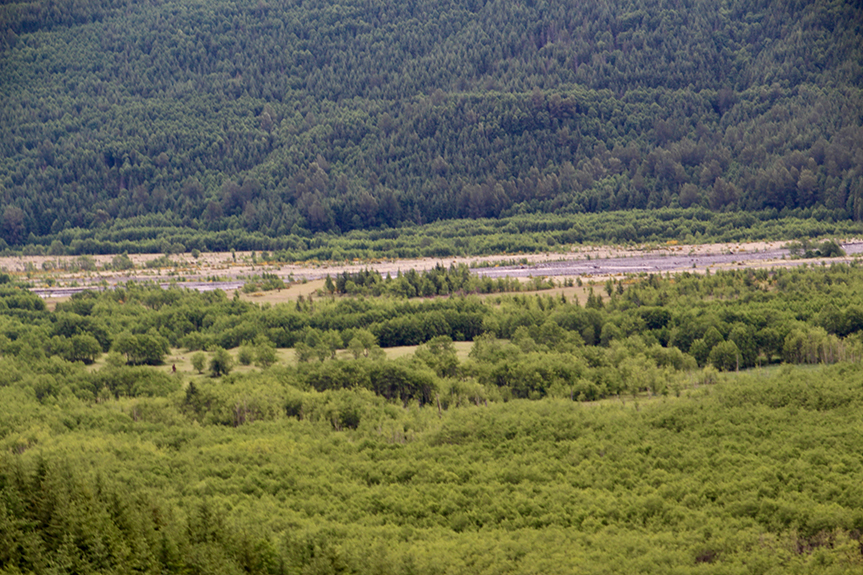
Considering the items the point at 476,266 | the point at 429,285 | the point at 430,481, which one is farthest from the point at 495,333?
the point at 476,266

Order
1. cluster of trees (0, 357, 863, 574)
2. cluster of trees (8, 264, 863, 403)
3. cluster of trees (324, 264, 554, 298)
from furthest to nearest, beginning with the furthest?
cluster of trees (324, 264, 554, 298)
cluster of trees (8, 264, 863, 403)
cluster of trees (0, 357, 863, 574)

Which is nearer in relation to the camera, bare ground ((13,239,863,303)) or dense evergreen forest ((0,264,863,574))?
dense evergreen forest ((0,264,863,574))

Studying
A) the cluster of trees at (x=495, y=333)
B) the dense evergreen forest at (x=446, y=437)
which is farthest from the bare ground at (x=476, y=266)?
the dense evergreen forest at (x=446, y=437)

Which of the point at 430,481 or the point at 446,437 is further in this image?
the point at 446,437

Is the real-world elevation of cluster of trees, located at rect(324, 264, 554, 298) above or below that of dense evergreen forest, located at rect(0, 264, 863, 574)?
above

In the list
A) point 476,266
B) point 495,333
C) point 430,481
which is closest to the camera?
point 430,481

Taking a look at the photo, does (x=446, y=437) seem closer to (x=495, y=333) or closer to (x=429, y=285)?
(x=495, y=333)

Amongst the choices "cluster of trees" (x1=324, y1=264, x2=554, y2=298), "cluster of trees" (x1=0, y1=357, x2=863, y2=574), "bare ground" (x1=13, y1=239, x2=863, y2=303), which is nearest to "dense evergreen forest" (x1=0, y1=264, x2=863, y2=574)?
"cluster of trees" (x1=0, y1=357, x2=863, y2=574)

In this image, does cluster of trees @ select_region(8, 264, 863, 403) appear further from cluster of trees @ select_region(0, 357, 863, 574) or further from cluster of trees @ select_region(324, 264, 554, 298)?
cluster of trees @ select_region(0, 357, 863, 574)

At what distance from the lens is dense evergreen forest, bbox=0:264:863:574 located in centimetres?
5050

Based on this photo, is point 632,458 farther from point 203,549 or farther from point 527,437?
point 203,549

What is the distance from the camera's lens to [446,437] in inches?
2749

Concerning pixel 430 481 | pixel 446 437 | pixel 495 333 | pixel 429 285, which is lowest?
pixel 430 481

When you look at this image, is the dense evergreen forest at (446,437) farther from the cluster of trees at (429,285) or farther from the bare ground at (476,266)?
the bare ground at (476,266)
